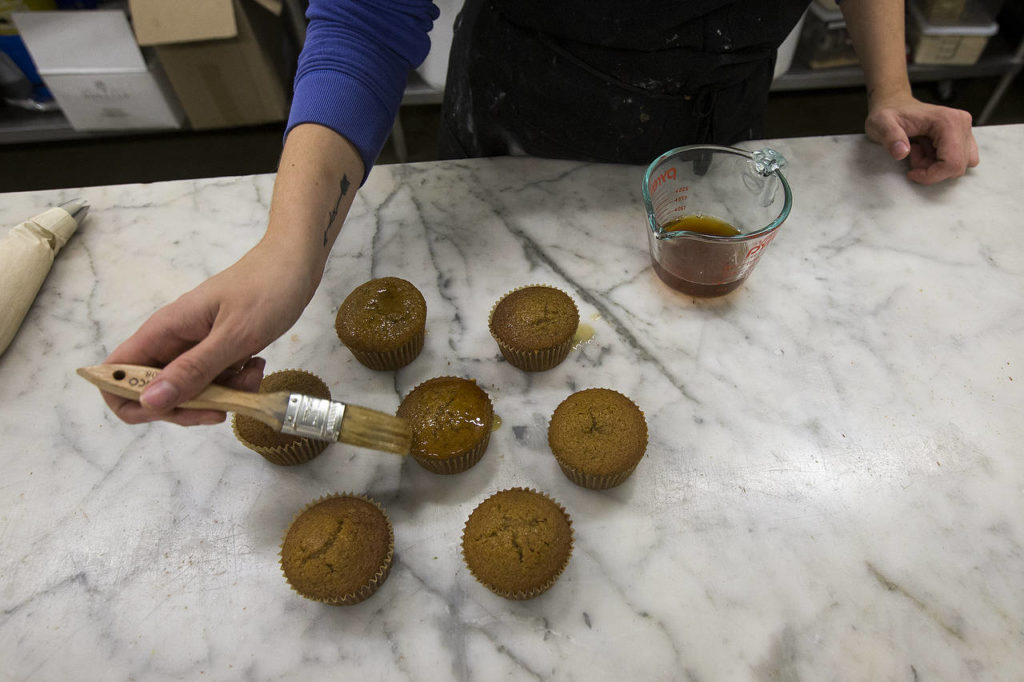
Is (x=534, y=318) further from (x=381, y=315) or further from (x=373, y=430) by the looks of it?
(x=373, y=430)

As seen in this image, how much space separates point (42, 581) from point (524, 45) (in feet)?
5.19

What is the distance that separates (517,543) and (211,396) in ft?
1.96

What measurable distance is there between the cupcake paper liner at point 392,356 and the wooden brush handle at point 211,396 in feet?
1.14

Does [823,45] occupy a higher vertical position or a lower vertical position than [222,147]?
higher

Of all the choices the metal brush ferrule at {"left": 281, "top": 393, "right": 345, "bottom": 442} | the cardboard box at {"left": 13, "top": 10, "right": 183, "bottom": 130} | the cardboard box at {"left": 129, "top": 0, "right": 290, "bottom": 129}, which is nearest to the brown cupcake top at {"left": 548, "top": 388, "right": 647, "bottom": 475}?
the metal brush ferrule at {"left": 281, "top": 393, "right": 345, "bottom": 442}

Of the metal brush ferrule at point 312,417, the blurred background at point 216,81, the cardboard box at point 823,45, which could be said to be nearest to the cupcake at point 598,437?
the metal brush ferrule at point 312,417

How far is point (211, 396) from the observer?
41.6 inches

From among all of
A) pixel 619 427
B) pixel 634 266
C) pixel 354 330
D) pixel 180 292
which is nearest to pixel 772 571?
pixel 619 427

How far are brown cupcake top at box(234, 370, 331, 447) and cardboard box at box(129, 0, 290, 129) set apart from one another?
2081 mm

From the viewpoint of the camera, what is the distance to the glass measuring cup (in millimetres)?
1416

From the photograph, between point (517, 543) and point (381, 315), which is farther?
point (381, 315)

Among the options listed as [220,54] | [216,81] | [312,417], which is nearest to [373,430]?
[312,417]

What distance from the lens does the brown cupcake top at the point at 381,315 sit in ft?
4.48

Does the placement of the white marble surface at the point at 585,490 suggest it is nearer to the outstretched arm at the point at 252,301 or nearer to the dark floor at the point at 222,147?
the outstretched arm at the point at 252,301
